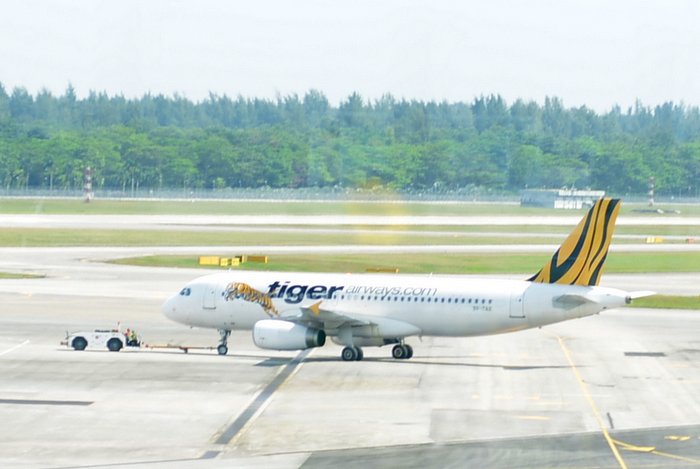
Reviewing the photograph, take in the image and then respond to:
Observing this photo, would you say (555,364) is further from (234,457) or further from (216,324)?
(234,457)

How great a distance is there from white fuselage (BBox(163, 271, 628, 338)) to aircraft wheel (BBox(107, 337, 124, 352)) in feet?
9.55

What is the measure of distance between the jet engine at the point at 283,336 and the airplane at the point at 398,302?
5 cm

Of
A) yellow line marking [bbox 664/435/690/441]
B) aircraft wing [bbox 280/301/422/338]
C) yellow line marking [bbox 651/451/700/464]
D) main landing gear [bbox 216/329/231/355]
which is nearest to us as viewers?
yellow line marking [bbox 651/451/700/464]

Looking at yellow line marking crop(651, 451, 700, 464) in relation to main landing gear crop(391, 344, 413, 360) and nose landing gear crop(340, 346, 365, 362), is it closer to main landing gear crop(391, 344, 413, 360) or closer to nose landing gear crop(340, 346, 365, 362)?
nose landing gear crop(340, 346, 365, 362)

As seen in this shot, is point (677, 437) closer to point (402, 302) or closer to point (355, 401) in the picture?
point (355, 401)

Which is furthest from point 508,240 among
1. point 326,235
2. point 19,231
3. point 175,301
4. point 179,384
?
point 179,384

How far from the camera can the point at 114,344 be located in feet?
216

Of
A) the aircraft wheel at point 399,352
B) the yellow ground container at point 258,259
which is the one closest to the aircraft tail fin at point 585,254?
the aircraft wheel at point 399,352

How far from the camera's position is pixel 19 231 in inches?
6284

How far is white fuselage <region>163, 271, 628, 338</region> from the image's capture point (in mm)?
60531

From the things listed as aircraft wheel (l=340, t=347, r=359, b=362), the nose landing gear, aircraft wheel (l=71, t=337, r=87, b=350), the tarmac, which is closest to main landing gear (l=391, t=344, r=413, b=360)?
the tarmac

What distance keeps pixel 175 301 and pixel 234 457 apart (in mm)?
26770

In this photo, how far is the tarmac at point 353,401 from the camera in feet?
136

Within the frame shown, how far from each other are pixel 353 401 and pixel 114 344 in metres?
19.0
